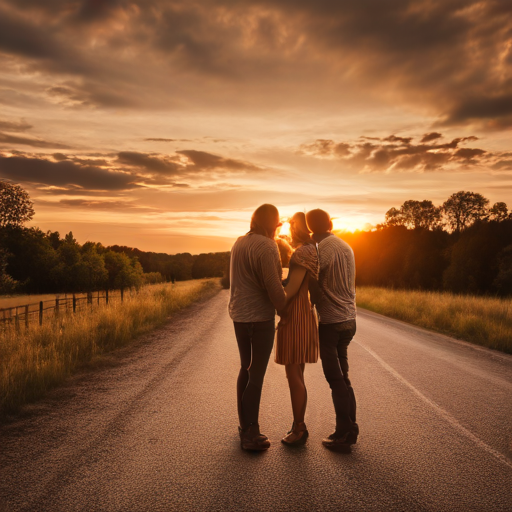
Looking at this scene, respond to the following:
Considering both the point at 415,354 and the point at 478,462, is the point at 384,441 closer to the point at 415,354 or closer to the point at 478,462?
the point at 478,462

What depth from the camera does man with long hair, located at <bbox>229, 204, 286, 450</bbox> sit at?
421 centimetres

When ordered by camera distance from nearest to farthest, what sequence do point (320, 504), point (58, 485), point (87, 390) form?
point (320, 504) → point (58, 485) → point (87, 390)

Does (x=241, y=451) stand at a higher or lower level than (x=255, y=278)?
lower

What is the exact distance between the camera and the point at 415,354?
9.87 m

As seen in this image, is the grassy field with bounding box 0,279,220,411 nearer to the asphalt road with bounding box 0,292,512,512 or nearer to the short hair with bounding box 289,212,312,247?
the asphalt road with bounding box 0,292,512,512

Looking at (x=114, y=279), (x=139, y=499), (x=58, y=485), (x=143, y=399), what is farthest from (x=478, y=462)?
(x=114, y=279)

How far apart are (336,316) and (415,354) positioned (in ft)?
20.7

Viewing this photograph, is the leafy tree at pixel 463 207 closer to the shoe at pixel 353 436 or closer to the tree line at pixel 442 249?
the tree line at pixel 442 249

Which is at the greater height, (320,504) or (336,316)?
(336,316)

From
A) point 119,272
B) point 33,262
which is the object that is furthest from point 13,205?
point 119,272

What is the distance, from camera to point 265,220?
4.32m

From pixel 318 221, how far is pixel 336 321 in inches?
40.3

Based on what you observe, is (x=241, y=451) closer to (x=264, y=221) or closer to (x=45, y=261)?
(x=264, y=221)

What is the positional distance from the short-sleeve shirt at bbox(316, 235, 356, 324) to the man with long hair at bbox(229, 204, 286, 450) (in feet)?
1.61
